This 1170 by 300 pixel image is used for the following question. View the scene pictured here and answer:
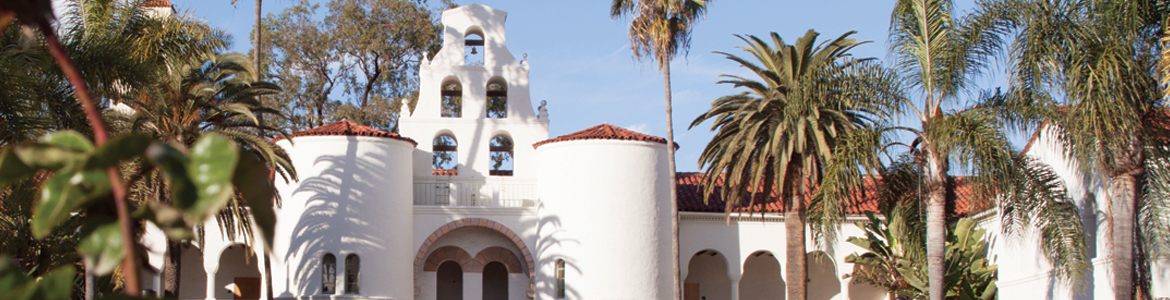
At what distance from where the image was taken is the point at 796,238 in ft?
76.3

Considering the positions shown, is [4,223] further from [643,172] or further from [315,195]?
[643,172]

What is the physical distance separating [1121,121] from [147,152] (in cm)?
1452

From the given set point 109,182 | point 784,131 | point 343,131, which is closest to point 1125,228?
point 784,131

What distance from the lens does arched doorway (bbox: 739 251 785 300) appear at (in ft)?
101

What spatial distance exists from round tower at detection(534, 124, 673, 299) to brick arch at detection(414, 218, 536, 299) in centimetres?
52

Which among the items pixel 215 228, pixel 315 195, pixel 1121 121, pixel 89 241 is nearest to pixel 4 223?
pixel 315 195

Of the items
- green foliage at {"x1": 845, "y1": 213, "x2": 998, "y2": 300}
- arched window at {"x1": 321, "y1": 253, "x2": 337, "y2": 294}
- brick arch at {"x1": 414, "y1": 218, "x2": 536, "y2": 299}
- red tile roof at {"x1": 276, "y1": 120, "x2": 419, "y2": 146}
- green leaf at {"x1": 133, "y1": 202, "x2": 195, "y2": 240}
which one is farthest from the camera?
brick arch at {"x1": 414, "y1": 218, "x2": 536, "y2": 299}

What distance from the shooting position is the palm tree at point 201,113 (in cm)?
2014

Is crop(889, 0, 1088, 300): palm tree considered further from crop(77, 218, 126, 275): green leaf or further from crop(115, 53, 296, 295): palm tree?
crop(77, 218, 126, 275): green leaf

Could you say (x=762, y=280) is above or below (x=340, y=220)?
below

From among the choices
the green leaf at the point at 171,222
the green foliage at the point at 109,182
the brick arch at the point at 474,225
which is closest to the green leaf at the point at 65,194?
the green foliage at the point at 109,182

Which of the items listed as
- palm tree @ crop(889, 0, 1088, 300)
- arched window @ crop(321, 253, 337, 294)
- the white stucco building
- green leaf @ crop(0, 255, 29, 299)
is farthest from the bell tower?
green leaf @ crop(0, 255, 29, 299)

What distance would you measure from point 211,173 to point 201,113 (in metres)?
21.1

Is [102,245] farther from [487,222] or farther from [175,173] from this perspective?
[487,222]
